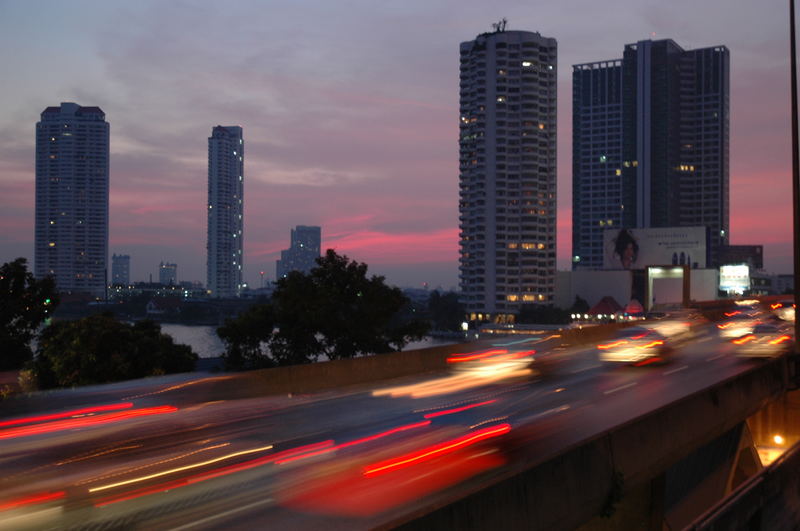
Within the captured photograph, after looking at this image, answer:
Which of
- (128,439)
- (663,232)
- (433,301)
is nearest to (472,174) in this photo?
(433,301)

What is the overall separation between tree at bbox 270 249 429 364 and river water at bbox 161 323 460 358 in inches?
2384

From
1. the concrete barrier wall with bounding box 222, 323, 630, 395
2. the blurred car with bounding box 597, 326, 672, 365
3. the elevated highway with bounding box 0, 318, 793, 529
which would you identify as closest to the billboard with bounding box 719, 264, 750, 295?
the blurred car with bounding box 597, 326, 672, 365

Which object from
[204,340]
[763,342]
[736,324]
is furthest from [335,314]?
[204,340]

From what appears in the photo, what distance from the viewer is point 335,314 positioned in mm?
42906

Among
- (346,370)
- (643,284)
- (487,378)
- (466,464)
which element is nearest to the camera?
(466,464)

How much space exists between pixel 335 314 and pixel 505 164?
111985 mm

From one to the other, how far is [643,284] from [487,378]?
10988cm

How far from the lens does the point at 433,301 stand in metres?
157

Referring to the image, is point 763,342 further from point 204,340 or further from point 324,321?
point 204,340

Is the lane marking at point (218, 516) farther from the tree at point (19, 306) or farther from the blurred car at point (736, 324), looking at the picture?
the tree at point (19, 306)

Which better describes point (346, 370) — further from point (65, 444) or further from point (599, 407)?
point (65, 444)

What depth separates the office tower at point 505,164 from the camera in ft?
485

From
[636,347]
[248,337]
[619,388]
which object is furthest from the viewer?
[248,337]

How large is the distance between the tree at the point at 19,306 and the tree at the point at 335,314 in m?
13.4
